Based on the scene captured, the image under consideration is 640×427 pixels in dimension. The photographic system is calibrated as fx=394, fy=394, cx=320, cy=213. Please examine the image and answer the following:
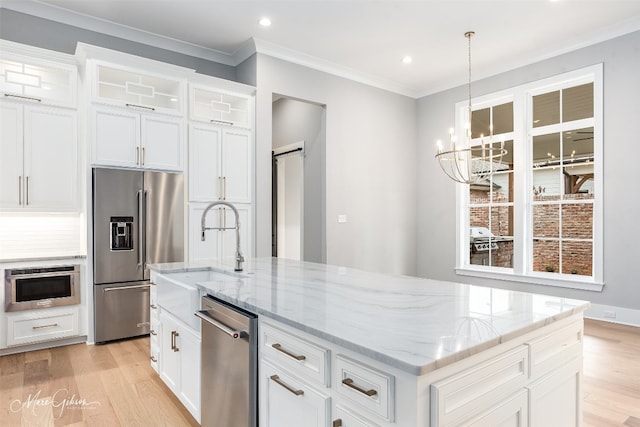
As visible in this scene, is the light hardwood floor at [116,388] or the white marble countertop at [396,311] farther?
the light hardwood floor at [116,388]

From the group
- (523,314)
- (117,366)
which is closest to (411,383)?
(523,314)

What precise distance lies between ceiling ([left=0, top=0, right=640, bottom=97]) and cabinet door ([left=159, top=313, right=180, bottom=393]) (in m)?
2.99

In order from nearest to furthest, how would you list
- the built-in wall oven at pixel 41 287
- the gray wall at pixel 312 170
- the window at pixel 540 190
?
the built-in wall oven at pixel 41 287, the window at pixel 540 190, the gray wall at pixel 312 170

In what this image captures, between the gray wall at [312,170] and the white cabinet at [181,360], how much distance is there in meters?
2.90

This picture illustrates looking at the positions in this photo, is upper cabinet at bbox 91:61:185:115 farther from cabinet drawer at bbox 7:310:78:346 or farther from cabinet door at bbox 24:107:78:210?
cabinet drawer at bbox 7:310:78:346

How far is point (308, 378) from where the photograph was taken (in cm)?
132

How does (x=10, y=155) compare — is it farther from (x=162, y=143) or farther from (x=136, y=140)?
(x=162, y=143)

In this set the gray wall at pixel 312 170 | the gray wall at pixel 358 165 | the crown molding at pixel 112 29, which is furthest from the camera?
the gray wall at pixel 312 170

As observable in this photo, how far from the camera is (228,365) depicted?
1.74 meters

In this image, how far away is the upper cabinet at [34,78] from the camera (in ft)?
11.2

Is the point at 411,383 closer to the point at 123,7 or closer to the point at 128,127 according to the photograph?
the point at 128,127

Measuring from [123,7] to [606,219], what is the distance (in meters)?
5.49

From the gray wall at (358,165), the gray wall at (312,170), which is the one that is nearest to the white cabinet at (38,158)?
the gray wall at (358,165)

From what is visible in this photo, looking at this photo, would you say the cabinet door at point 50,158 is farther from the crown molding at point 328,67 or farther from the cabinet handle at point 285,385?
the cabinet handle at point 285,385
